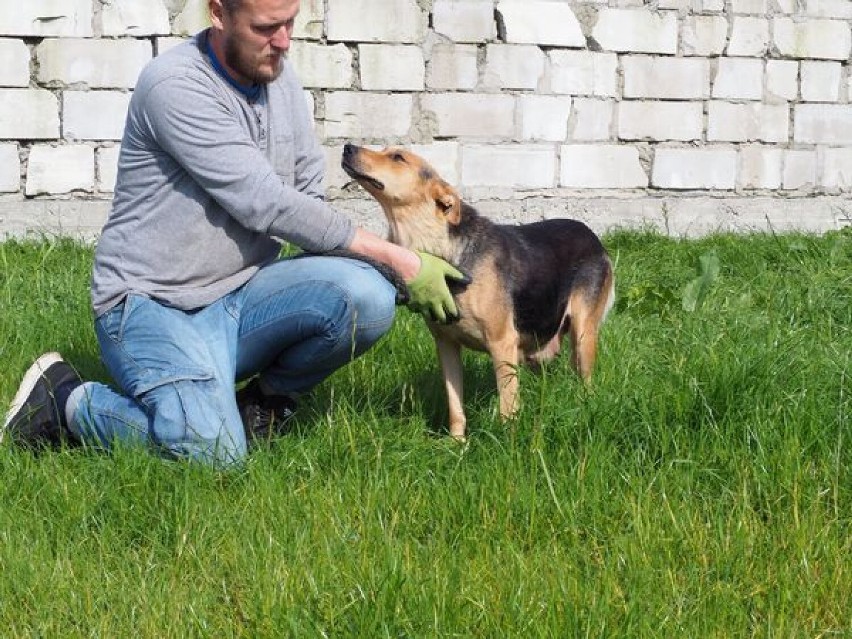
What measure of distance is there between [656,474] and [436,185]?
161 centimetres

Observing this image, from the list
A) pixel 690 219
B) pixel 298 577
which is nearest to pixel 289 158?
pixel 298 577

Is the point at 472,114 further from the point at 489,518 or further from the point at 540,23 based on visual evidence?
the point at 489,518

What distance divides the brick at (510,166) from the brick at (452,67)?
1.56 feet

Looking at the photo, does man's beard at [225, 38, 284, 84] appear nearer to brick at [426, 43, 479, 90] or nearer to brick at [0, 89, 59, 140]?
brick at [0, 89, 59, 140]

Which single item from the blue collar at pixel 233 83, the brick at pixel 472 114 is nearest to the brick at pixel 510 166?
the brick at pixel 472 114

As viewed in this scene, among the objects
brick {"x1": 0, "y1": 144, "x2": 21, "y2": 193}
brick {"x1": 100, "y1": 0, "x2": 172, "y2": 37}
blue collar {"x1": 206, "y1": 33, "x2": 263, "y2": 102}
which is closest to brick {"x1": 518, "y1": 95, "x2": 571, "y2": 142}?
brick {"x1": 100, "y1": 0, "x2": 172, "y2": 37}

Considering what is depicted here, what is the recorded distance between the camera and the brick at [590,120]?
9234mm

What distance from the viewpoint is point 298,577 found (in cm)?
311

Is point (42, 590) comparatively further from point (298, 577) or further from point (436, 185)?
point (436, 185)

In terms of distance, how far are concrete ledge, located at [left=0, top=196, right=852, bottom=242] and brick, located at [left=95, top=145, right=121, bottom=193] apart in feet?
0.45

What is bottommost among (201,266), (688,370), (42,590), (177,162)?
(42,590)

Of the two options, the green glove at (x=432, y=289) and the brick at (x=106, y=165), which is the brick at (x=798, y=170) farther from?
the green glove at (x=432, y=289)

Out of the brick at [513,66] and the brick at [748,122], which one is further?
the brick at [748,122]

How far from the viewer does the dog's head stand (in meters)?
4.71
